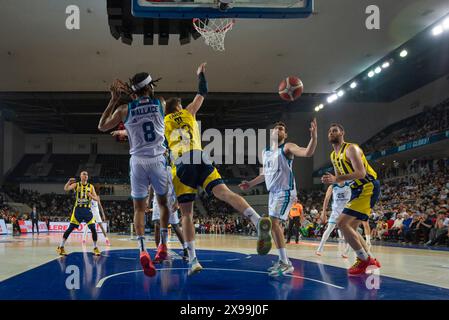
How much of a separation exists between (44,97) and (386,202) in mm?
21686

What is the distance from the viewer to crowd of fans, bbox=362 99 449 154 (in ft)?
70.8

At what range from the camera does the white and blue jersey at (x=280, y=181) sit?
235 inches

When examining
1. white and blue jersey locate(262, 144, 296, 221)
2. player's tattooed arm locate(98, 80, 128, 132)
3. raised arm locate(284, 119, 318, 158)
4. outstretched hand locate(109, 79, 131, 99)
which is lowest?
white and blue jersey locate(262, 144, 296, 221)

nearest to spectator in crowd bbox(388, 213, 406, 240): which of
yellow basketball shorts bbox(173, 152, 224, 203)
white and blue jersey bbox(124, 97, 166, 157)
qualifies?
yellow basketball shorts bbox(173, 152, 224, 203)

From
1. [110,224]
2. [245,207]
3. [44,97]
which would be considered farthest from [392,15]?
[110,224]

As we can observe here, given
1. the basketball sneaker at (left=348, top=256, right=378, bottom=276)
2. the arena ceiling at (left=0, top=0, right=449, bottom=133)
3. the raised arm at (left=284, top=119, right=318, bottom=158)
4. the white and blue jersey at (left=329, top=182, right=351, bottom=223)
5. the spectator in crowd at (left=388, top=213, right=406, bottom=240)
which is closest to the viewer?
the raised arm at (left=284, top=119, right=318, bottom=158)

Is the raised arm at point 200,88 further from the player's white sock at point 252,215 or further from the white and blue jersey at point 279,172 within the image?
the white and blue jersey at point 279,172

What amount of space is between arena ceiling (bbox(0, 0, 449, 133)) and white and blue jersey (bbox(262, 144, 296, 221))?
30.1 ft

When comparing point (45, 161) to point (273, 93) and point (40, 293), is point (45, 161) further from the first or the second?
point (40, 293)

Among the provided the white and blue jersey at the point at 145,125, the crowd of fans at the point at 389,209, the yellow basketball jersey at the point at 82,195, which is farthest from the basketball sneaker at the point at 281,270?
the yellow basketball jersey at the point at 82,195


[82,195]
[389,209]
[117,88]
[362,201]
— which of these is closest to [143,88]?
[117,88]

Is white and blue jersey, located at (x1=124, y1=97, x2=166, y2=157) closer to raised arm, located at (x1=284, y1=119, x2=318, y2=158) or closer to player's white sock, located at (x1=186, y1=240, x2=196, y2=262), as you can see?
player's white sock, located at (x1=186, y1=240, x2=196, y2=262)

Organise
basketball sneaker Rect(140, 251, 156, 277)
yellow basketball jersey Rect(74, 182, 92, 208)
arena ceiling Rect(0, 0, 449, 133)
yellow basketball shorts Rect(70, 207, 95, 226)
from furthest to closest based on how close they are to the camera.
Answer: arena ceiling Rect(0, 0, 449, 133) < yellow basketball jersey Rect(74, 182, 92, 208) < yellow basketball shorts Rect(70, 207, 95, 226) < basketball sneaker Rect(140, 251, 156, 277)

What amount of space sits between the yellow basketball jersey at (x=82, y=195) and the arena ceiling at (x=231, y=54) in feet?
23.3
